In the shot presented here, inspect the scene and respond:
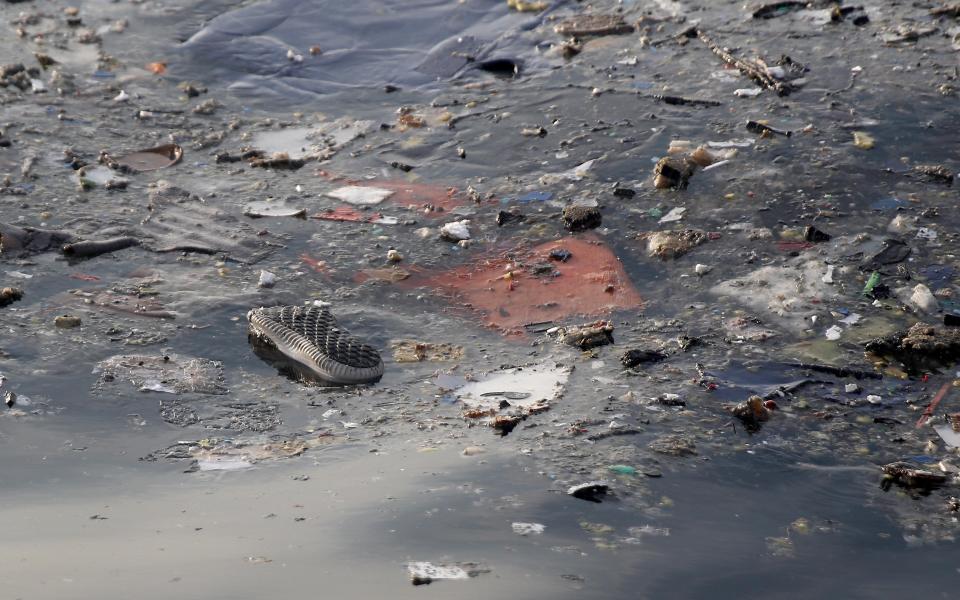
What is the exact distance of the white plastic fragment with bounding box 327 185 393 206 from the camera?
195 inches

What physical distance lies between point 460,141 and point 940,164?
7.39 ft

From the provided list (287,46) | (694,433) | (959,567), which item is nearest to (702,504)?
(694,433)

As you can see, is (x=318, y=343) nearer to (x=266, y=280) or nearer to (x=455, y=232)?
(x=266, y=280)

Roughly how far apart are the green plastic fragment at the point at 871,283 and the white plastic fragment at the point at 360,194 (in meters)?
2.19

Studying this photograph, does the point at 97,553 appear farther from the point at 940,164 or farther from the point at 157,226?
the point at 940,164

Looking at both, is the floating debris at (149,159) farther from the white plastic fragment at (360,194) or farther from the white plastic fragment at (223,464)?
the white plastic fragment at (223,464)

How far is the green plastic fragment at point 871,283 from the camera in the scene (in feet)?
12.9

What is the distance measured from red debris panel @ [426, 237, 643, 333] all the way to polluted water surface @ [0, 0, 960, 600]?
0.02m

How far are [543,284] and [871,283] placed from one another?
124cm

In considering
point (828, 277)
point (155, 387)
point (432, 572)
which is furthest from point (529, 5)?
point (432, 572)

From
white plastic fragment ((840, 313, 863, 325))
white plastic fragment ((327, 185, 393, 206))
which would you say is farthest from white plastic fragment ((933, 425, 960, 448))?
white plastic fragment ((327, 185, 393, 206))

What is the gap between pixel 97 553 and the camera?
8.79 ft

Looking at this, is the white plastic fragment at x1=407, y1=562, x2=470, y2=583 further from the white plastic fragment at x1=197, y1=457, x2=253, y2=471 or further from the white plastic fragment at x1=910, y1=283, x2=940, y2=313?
the white plastic fragment at x1=910, y1=283, x2=940, y2=313

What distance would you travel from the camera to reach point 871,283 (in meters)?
3.96
